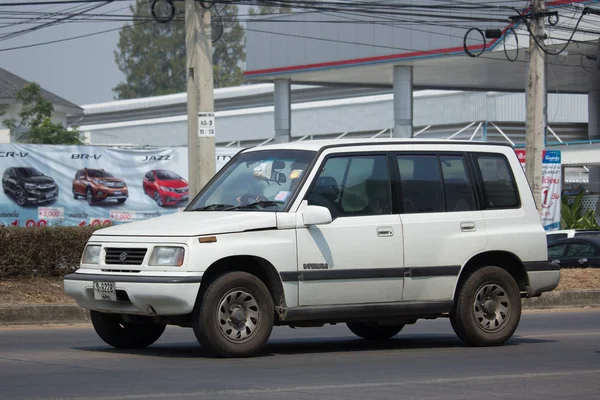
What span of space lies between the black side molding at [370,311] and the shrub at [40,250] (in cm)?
611

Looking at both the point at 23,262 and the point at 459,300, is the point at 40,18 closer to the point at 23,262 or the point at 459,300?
the point at 23,262

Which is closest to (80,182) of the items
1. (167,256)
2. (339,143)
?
(339,143)

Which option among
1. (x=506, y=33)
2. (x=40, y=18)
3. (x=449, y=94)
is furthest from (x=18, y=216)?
(x=449, y=94)

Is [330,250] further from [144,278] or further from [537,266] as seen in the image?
[537,266]

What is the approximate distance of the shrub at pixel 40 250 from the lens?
15.0m

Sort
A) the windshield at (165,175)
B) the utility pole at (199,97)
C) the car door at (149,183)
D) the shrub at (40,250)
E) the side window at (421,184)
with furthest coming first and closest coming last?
the windshield at (165,175)
the car door at (149,183)
the utility pole at (199,97)
the shrub at (40,250)
the side window at (421,184)

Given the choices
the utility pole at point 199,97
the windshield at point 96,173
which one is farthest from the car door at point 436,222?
the windshield at point 96,173

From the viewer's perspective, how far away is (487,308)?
1128 centimetres

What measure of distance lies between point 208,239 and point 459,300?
2805 mm

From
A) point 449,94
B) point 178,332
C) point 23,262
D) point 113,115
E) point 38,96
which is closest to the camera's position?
point 178,332

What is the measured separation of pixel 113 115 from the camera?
75.9m

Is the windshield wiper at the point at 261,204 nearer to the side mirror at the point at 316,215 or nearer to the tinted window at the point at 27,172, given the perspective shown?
the side mirror at the point at 316,215

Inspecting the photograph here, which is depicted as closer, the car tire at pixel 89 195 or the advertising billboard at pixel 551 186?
the advertising billboard at pixel 551 186

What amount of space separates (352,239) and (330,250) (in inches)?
10.3
